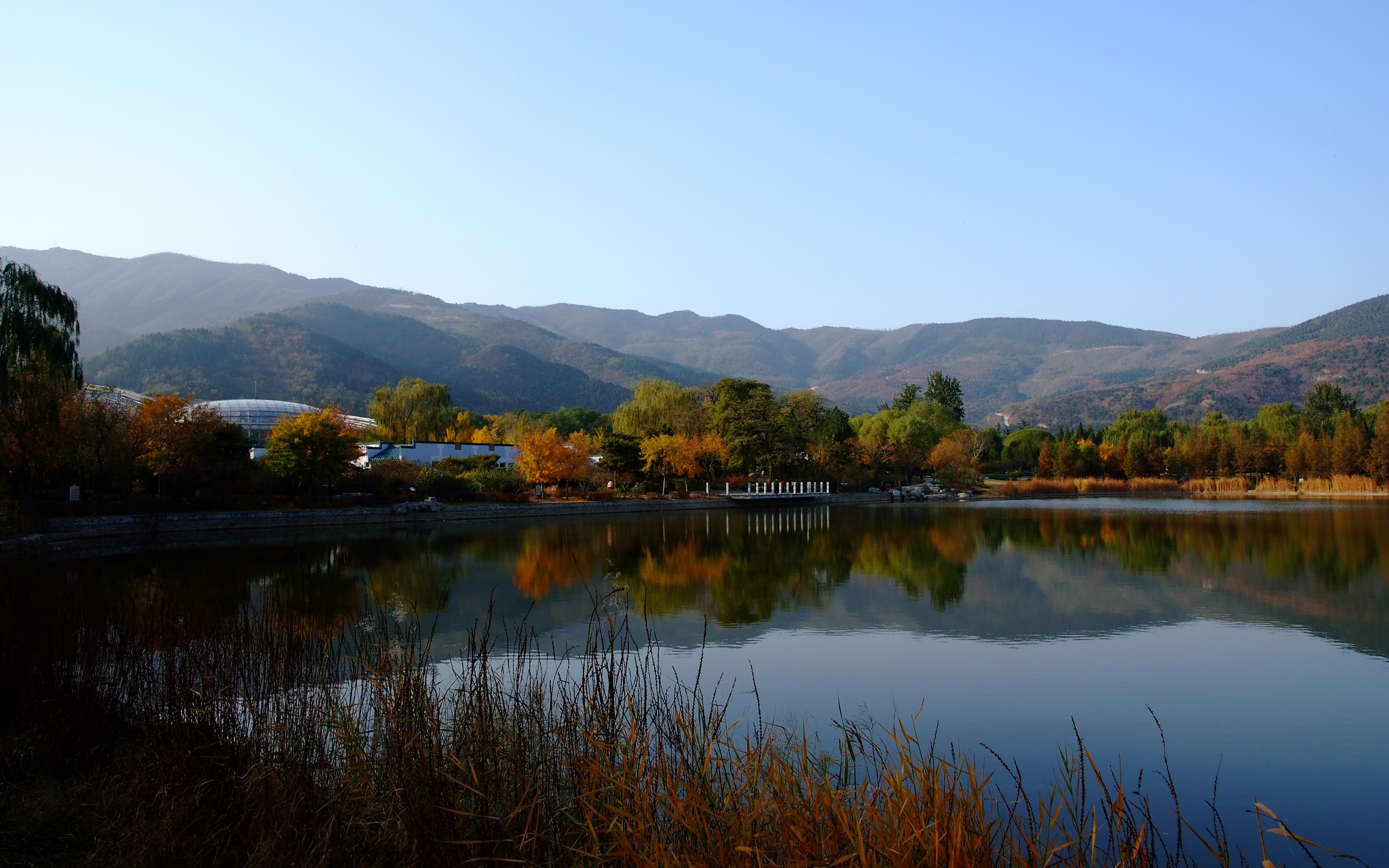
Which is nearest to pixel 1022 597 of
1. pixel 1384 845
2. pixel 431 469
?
pixel 1384 845

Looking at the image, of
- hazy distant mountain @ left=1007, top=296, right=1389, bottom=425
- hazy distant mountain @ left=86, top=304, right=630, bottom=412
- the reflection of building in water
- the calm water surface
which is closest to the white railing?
the reflection of building in water

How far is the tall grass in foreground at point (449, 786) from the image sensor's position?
144 inches

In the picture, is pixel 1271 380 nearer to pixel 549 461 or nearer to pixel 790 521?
pixel 790 521

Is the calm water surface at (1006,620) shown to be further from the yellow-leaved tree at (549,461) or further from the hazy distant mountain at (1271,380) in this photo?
the hazy distant mountain at (1271,380)


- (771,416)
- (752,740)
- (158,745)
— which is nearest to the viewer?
(158,745)

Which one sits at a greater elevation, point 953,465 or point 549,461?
point 549,461

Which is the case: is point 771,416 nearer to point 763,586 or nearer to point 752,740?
point 763,586

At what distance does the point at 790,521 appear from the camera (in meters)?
38.8

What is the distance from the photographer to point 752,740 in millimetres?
6941

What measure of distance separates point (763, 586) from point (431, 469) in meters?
27.6

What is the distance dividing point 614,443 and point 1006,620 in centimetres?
3525

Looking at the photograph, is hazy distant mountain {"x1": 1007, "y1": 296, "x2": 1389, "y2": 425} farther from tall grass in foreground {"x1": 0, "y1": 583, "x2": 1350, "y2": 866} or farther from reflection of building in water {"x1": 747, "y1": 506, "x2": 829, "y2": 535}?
tall grass in foreground {"x1": 0, "y1": 583, "x2": 1350, "y2": 866}

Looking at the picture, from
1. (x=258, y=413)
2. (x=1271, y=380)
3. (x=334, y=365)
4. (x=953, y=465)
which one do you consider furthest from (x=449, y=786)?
(x=1271, y=380)

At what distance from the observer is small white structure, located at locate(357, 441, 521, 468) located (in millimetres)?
51094
